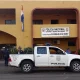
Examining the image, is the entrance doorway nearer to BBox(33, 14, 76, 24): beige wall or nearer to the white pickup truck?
BBox(33, 14, 76, 24): beige wall

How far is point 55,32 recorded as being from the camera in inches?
1255

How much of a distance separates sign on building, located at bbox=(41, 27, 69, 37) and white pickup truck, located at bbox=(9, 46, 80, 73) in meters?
12.4

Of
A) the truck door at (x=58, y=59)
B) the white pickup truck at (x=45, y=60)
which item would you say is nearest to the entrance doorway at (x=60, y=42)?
the white pickup truck at (x=45, y=60)

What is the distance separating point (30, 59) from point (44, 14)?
16.2 m

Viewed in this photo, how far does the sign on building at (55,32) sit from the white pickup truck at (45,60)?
12393 millimetres

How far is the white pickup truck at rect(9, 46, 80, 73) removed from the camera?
1923 cm

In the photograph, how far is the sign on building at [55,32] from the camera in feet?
104

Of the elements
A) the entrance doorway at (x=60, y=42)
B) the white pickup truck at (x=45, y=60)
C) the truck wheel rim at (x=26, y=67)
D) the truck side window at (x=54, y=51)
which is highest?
the entrance doorway at (x=60, y=42)

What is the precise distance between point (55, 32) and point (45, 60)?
12.9 meters

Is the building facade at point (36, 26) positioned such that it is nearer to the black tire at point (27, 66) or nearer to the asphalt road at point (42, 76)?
the black tire at point (27, 66)

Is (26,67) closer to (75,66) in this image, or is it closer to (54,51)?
(54,51)

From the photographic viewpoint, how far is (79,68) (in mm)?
19391
